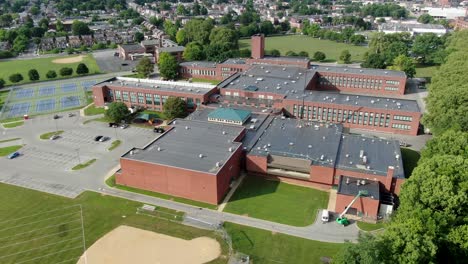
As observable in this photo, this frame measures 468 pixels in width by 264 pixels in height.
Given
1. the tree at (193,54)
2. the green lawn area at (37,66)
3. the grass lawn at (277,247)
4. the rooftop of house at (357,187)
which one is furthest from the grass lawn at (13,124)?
the rooftop of house at (357,187)

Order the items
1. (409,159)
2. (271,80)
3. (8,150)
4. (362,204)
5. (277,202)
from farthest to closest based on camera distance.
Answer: (271,80) → (8,150) → (409,159) → (277,202) → (362,204)

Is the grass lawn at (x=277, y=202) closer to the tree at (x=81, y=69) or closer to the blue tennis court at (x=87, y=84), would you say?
the blue tennis court at (x=87, y=84)

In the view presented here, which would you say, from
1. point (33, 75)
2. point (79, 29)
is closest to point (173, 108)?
point (33, 75)

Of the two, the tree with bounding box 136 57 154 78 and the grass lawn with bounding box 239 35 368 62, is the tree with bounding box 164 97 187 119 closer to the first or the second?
the tree with bounding box 136 57 154 78

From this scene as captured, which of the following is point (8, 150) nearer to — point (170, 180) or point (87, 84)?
point (170, 180)

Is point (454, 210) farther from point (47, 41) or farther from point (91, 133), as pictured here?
point (47, 41)

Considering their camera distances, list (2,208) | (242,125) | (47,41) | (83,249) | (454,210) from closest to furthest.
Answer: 1. (454,210)
2. (83,249)
3. (2,208)
4. (242,125)
5. (47,41)

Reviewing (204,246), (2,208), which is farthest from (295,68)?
(2,208)
